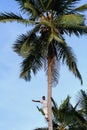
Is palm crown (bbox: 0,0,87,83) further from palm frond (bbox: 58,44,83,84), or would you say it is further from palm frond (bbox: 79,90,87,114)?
palm frond (bbox: 79,90,87,114)

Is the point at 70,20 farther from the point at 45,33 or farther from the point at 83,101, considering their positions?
the point at 83,101

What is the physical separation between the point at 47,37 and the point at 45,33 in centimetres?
36

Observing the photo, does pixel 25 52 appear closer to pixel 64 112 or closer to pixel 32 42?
pixel 32 42

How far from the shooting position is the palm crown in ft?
91.1

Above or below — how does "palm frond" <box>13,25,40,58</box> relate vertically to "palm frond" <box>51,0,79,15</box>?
below

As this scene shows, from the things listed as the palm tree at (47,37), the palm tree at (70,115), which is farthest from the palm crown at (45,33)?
the palm tree at (70,115)

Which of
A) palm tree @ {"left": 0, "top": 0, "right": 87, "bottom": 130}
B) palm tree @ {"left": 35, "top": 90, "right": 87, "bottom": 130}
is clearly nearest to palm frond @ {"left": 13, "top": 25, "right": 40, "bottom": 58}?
palm tree @ {"left": 0, "top": 0, "right": 87, "bottom": 130}

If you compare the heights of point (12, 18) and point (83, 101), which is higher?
point (12, 18)

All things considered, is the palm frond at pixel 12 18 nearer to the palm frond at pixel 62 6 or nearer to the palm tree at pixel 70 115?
the palm frond at pixel 62 6

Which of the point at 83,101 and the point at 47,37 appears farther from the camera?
the point at 83,101

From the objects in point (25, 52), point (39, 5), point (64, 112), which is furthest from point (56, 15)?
point (64, 112)

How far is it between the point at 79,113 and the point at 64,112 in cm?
111

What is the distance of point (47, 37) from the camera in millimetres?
27984

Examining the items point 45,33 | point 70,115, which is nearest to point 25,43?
point 45,33
